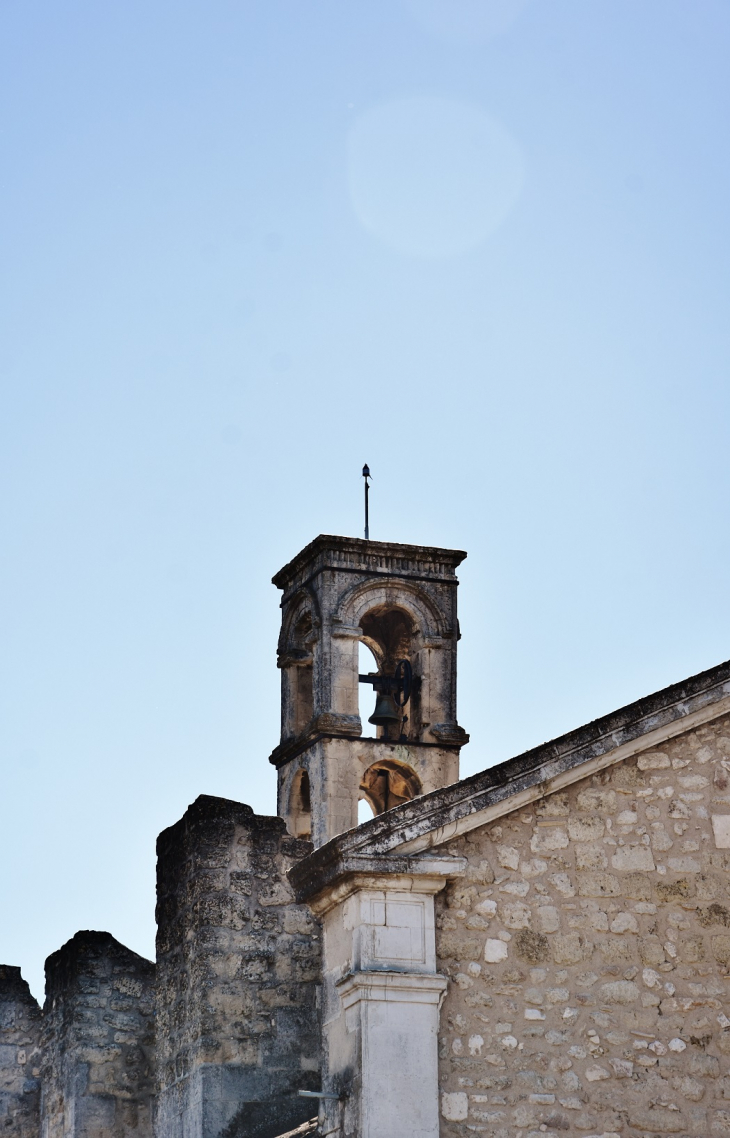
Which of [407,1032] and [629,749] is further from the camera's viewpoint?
[629,749]

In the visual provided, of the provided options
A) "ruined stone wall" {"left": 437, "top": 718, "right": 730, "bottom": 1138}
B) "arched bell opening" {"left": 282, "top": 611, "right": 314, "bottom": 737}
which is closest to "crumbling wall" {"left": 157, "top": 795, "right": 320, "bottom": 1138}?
"ruined stone wall" {"left": 437, "top": 718, "right": 730, "bottom": 1138}

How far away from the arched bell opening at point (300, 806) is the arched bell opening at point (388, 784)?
766 millimetres

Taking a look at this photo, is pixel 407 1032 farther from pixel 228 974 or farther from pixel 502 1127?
pixel 228 974

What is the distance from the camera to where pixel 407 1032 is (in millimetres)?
7652

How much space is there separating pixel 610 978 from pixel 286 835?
2891 millimetres

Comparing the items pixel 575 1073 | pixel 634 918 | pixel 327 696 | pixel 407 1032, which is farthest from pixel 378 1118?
pixel 327 696

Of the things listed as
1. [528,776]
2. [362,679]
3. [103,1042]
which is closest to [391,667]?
[362,679]

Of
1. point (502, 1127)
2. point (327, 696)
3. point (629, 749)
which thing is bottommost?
point (502, 1127)

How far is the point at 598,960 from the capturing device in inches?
315

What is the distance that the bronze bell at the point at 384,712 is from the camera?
21.3 metres

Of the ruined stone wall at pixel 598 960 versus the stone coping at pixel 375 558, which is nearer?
the ruined stone wall at pixel 598 960

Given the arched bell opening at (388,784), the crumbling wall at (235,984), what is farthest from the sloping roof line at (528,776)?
the arched bell opening at (388,784)

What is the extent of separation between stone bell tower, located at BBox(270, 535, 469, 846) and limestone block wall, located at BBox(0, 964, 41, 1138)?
23.2 feet

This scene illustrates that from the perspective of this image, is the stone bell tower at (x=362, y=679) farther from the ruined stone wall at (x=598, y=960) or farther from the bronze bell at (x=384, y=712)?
the ruined stone wall at (x=598, y=960)
